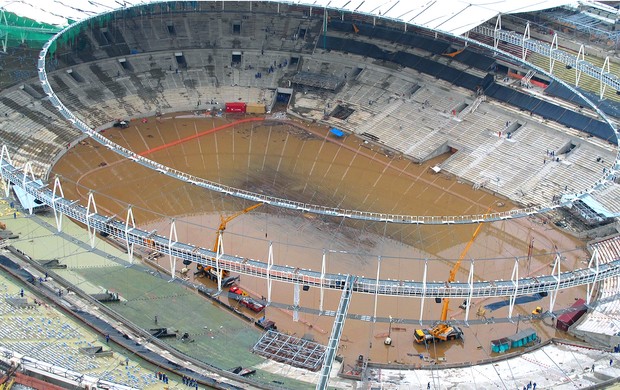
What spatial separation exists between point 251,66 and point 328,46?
8.18 m

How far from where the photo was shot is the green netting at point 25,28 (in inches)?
3794

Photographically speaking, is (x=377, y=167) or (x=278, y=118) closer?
(x=377, y=167)

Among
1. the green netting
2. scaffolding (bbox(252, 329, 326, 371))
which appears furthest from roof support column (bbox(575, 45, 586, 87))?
the green netting

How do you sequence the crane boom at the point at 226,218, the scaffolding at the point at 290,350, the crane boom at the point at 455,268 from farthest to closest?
the crane boom at the point at 226,218 < the crane boom at the point at 455,268 < the scaffolding at the point at 290,350

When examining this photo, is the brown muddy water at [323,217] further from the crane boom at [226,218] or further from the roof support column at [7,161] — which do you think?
the roof support column at [7,161]

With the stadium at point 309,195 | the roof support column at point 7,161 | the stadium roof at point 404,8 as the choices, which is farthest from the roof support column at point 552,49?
the roof support column at point 7,161

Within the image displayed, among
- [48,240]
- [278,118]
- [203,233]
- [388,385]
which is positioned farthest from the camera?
[278,118]

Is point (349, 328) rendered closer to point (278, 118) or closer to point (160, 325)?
point (160, 325)

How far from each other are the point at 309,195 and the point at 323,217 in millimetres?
3723

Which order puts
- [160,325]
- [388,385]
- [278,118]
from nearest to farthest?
[388,385]
[160,325]
[278,118]

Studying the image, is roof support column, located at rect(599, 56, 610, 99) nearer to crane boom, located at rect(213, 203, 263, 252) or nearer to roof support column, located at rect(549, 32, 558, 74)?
roof support column, located at rect(549, 32, 558, 74)

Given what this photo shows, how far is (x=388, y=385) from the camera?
6362cm

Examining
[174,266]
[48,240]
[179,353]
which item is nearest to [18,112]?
[48,240]

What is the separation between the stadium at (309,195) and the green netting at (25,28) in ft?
0.77
